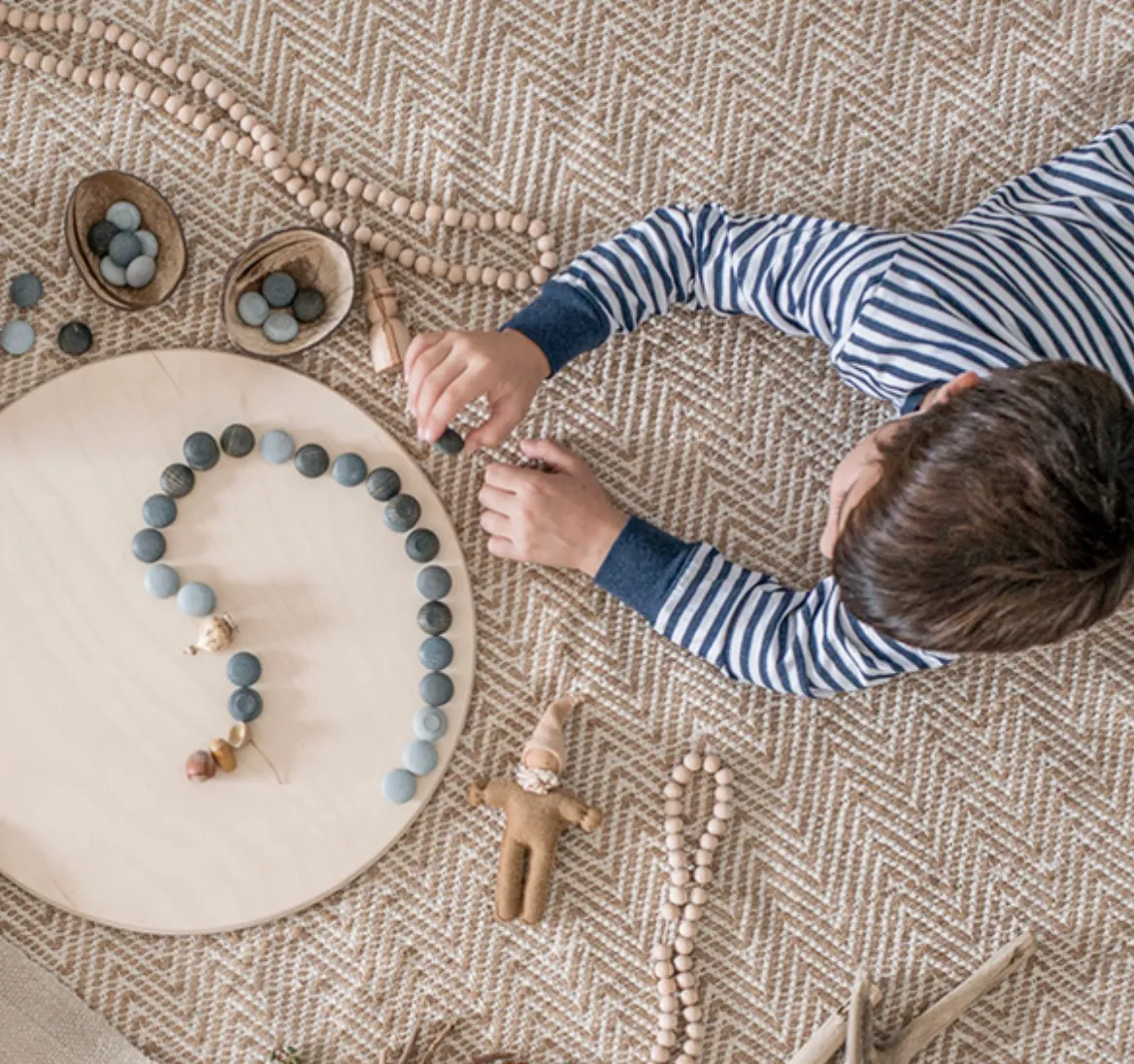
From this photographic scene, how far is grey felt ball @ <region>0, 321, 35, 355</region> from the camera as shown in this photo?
2.82 feet

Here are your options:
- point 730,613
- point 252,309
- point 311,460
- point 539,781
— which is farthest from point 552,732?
point 252,309

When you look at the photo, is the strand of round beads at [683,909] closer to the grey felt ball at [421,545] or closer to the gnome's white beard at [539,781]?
the gnome's white beard at [539,781]

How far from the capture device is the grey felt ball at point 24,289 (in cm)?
86

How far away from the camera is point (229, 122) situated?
894 millimetres

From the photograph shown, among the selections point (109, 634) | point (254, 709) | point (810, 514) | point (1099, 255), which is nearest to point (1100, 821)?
point (810, 514)

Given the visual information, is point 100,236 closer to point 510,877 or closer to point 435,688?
point 435,688

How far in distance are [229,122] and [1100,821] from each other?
32.2 inches

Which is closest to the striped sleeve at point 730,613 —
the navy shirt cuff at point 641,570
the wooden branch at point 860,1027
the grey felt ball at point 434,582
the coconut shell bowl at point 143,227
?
the navy shirt cuff at point 641,570

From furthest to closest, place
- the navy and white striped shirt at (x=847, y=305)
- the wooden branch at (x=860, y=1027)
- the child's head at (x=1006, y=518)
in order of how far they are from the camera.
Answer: the wooden branch at (x=860, y=1027)
the navy and white striped shirt at (x=847, y=305)
the child's head at (x=1006, y=518)

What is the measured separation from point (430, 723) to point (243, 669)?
13cm

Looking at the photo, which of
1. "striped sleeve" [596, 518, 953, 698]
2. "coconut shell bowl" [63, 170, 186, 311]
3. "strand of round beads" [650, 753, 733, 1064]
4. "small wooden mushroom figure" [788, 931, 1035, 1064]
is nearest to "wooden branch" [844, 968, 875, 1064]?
"small wooden mushroom figure" [788, 931, 1035, 1064]

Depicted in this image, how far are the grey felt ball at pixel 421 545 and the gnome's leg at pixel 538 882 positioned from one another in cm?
22

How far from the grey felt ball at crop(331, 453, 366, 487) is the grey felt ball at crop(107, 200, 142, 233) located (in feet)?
0.70

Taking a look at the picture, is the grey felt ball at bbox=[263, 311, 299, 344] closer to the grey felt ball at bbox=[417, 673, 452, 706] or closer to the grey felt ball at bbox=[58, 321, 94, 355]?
the grey felt ball at bbox=[58, 321, 94, 355]
